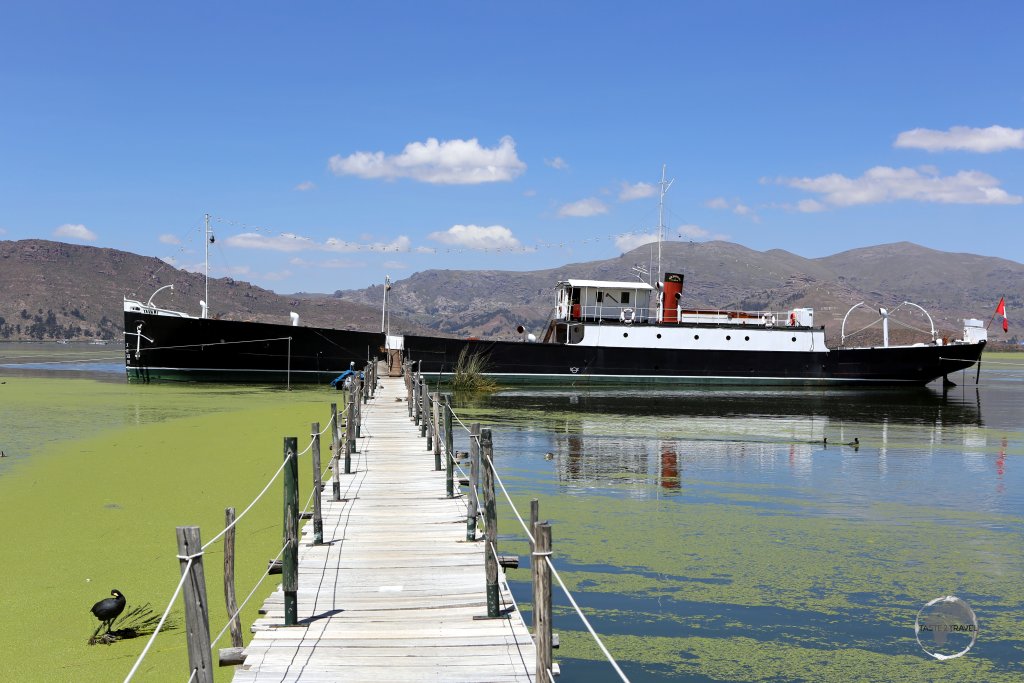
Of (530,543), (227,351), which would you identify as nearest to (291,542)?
(530,543)

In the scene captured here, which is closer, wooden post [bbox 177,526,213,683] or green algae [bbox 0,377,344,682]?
wooden post [bbox 177,526,213,683]

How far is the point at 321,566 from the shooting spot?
8.23m

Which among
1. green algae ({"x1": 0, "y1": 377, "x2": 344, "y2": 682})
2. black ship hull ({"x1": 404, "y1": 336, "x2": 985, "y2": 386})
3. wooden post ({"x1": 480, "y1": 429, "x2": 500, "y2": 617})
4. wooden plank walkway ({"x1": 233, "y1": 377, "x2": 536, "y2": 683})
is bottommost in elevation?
green algae ({"x1": 0, "y1": 377, "x2": 344, "y2": 682})

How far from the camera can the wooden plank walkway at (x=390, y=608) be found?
19.0 feet

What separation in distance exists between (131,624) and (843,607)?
20.5 feet

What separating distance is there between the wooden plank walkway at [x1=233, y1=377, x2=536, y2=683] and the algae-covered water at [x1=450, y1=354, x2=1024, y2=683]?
808 millimetres

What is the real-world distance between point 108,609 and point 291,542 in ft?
5.05

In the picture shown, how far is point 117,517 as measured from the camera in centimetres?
1159

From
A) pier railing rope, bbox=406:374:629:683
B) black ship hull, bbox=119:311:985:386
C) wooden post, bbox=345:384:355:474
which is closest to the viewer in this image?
pier railing rope, bbox=406:374:629:683

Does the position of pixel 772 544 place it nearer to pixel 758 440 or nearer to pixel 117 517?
pixel 117 517

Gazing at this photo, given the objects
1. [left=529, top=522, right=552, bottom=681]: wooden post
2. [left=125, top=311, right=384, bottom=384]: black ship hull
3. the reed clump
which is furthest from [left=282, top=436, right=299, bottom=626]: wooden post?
[left=125, top=311, right=384, bottom=384]: black ship hull

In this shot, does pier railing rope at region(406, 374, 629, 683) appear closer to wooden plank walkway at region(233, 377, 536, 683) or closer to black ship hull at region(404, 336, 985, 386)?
wooden plank walkway at region(233, 377, 536, 683)

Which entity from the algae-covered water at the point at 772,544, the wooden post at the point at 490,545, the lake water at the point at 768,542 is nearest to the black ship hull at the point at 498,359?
the lake water at the point at 768,542

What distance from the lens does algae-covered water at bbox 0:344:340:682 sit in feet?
23.2
